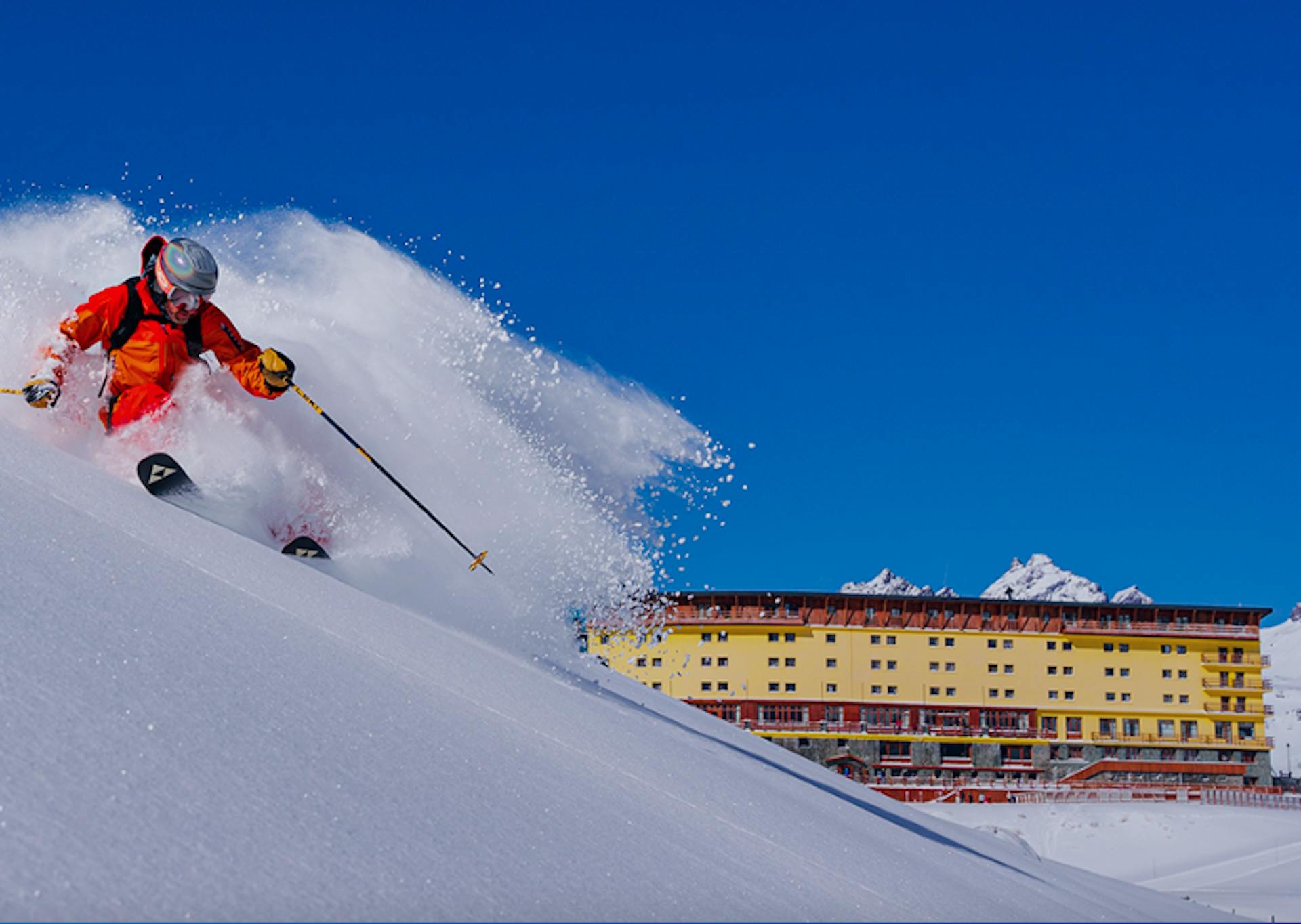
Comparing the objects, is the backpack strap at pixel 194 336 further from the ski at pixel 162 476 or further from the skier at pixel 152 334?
the ski at pixel 162 476

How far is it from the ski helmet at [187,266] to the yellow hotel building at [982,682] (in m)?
48.9

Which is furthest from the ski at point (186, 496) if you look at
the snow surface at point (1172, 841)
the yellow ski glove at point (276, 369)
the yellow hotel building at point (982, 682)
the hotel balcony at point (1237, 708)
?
the hotel balcony at point (1237, 708)

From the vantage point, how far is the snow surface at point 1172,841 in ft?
74.8

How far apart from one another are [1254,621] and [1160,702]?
290 inches

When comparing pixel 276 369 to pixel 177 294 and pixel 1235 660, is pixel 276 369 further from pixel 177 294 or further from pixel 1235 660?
pixel 1235 660

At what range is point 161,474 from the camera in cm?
625

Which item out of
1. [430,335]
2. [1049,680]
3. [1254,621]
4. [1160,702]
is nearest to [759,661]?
[1049,680]

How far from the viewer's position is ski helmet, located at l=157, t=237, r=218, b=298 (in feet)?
23.4

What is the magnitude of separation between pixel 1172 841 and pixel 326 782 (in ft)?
108

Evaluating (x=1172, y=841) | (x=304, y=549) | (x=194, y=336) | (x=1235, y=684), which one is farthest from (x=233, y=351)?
(x=1235, y=684)

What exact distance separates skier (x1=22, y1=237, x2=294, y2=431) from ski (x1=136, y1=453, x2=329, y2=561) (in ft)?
1.91

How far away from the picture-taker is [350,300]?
9.75m

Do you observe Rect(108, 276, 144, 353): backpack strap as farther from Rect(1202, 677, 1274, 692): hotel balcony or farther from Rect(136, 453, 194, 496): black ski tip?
Rect(1202, 677, 1274, 692): hotel balcony

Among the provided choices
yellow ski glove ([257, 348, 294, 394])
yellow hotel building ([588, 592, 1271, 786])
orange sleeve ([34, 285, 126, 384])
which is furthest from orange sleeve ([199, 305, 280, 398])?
yellow hotel building ([588, 592, 1271, 786])
